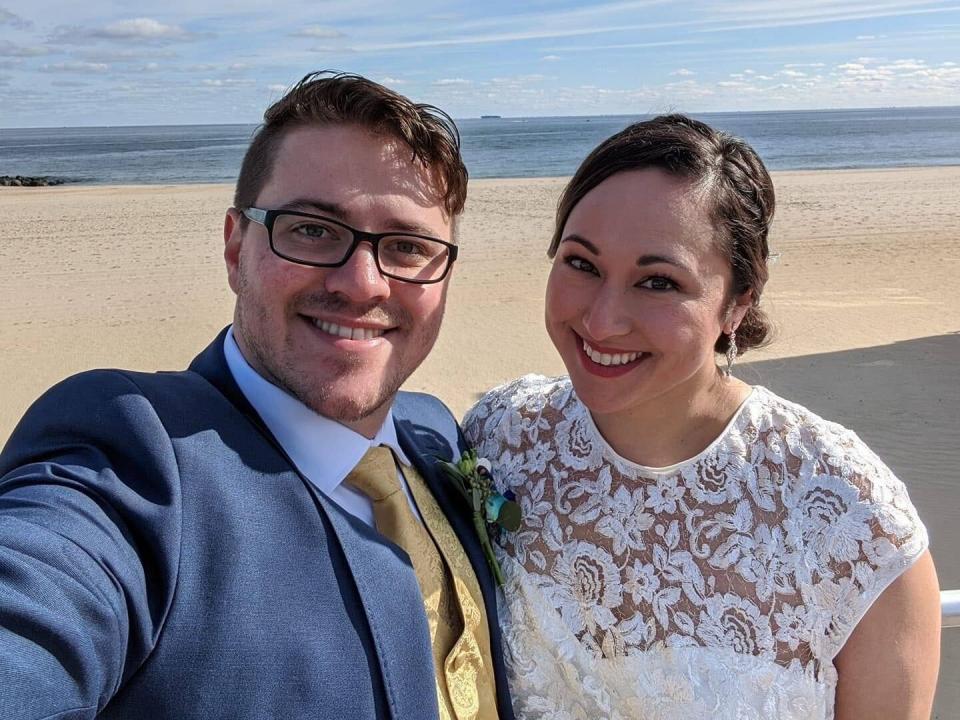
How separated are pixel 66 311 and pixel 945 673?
12055 millimetres

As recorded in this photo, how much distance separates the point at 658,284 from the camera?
2.28 m

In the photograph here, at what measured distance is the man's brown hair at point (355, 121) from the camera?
7.09 feet

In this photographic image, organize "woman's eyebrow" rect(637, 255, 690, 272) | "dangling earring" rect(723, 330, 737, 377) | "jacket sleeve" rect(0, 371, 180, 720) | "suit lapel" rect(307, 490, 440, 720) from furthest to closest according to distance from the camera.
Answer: "dangling earring" rect(723, 330, 737, 377) → "woman's eyebrow" rect(637, 255, 690, 272) → "suit lapel" rect(307, 490, 440, 720) → "jacket sleeve" rect(0, 371, 180, 720)

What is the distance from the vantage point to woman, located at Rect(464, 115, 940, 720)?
7.10ft

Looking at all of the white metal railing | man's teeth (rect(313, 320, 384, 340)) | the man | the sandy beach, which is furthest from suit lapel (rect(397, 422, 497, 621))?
the sandy beach

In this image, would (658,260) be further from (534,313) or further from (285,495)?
(534,313)

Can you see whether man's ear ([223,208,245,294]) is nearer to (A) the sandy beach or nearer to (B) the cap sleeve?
(B) the cap sleeve

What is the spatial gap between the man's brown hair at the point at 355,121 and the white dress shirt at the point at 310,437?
1.61 ft

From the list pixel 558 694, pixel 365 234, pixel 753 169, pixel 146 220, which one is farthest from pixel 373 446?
pixel 146 220

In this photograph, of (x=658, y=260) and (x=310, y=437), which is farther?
(x=658, y=260)

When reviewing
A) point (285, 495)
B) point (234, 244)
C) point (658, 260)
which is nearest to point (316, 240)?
point (234, 244)

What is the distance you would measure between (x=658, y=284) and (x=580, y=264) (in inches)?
9.4

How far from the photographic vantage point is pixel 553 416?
2.70 m

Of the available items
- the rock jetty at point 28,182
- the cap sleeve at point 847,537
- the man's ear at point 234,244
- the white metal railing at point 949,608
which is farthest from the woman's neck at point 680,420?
the rock jetty at point 28,182
